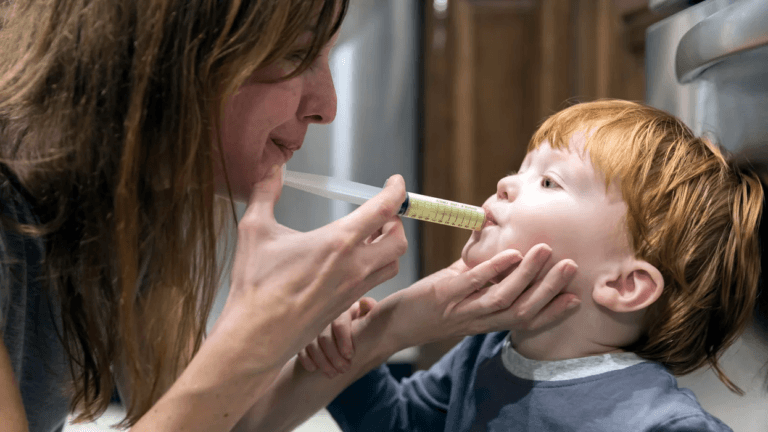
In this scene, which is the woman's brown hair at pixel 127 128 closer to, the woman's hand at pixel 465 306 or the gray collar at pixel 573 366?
the woman's hand at pixel 465 306

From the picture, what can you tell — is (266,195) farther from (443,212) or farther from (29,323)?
(29,323)

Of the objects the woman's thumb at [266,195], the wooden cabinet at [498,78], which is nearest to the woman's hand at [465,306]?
the woman's thumb at [266,195]

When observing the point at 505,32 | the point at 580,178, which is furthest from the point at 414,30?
the point at 580,178

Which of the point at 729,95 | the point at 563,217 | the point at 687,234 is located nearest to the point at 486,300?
the point at 563,217

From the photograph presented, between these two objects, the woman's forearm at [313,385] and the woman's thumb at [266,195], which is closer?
the woman's thumb at [266,195]

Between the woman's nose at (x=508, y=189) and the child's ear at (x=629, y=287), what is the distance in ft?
0.46

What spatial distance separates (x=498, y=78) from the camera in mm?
1677

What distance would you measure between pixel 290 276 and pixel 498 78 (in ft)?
4.02

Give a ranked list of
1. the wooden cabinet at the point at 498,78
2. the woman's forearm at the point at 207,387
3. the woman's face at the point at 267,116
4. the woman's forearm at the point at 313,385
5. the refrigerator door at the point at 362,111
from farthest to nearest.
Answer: the wooden cabinet at the point at 498,78 < the refrigerator door at the point at 362,111 < the woman's forearm at the point at 313,385 < the woman's face at the point at 267,116 < the woman's forearm at the point at 207,387

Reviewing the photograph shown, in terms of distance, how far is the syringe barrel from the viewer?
2.34 ft

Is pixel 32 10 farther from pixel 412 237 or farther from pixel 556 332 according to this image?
pixel 412 237

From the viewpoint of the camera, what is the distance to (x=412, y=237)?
1.57 metres

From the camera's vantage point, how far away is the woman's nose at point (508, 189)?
2.54 ft

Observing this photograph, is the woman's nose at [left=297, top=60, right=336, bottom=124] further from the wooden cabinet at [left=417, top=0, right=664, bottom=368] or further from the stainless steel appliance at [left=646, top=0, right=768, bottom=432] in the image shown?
the wooden cabinet at [left=417, top=0, right=664, bottom=368]
